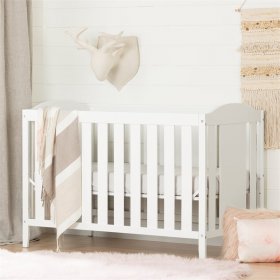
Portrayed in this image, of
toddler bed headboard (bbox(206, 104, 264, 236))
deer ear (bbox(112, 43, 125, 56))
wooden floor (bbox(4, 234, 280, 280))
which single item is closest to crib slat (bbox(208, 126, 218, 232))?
toddler bed headboard (bbox(206, 104, 264, 236))

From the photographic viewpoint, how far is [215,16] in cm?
461

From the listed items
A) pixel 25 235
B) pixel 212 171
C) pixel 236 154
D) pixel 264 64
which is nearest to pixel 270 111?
pixel 264 64

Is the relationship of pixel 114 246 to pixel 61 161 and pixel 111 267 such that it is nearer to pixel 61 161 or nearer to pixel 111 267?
pixel 61 161

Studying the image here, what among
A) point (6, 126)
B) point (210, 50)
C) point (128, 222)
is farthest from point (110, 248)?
point (210, 50)

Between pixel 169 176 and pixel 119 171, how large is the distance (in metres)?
0.28

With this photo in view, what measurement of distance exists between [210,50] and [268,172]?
29.3 inches

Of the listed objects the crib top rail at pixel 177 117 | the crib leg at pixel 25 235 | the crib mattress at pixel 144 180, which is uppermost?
the crib top rail at pixel 177 117

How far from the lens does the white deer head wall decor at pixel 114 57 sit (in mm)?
4668

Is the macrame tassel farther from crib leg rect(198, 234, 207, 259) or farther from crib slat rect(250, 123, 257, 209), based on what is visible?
crib leg rect(198, 234, 207, 259)

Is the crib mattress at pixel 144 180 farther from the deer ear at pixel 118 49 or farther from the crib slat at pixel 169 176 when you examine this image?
the deer ear at pixel 118 49

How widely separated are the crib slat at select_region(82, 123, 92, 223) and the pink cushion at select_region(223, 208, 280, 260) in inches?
29.1

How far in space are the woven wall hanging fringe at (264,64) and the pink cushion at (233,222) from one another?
537mm

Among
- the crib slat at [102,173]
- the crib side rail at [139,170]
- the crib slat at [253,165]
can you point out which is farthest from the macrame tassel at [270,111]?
the crib slat at [102,173]

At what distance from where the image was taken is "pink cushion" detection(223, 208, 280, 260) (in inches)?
158
